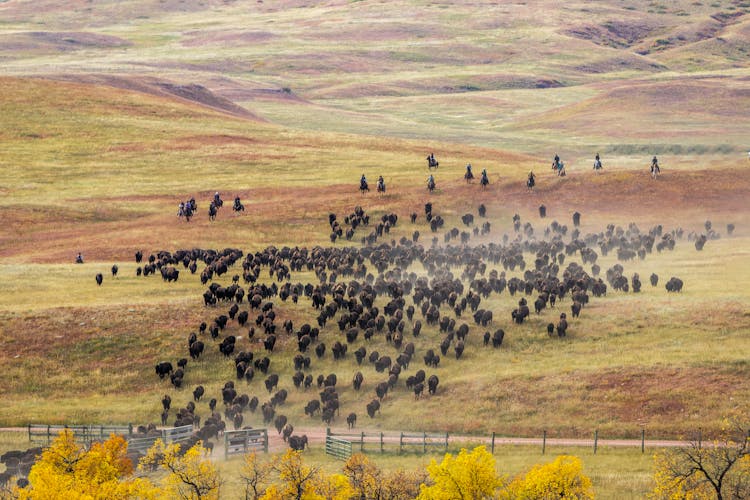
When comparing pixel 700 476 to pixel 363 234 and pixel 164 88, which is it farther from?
pixel 164 88

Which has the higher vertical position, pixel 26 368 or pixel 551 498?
pixel 551 498

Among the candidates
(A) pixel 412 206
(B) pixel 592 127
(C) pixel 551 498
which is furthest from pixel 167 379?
(B) pixel 592 127

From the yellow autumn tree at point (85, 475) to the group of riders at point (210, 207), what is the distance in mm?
54133

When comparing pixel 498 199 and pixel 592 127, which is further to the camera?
pixel 592 127

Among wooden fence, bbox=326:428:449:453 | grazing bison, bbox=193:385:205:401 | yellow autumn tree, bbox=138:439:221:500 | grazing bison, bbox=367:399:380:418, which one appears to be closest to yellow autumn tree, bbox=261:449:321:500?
yellow autumn tree, bbox=138:439:221:500

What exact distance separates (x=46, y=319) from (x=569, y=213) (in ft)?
180

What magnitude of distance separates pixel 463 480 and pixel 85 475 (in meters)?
16.0

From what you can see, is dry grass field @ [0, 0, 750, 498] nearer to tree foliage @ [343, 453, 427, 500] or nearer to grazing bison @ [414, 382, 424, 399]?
grazing bison @ [414, 382, 424, 399]

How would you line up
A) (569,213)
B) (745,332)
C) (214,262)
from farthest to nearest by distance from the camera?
1. (569,213)
2. (214,262)
3. (745,332)

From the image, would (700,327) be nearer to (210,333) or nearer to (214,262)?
(210,333)

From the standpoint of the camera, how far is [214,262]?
82.9 metres

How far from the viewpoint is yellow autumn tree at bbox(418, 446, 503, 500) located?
3834cm

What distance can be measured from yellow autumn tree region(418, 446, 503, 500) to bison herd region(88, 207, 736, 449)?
40.8ft

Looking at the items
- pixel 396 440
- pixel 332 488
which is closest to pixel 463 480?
pixel 332 488
